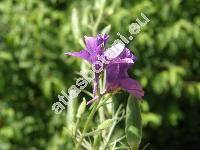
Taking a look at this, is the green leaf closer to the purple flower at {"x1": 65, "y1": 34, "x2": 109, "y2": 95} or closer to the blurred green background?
the purple flower at {"x1": 65, "y1": 34, "x2": 109, "y2": 95}

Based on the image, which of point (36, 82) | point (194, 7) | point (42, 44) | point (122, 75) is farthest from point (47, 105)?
point (122, 75)

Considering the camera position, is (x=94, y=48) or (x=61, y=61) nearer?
(x=94, y=48)

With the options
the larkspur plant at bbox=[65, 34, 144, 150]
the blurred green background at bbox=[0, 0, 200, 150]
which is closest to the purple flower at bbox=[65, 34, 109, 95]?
the larkspur plant at bbox=[65, 34, 144, 150]

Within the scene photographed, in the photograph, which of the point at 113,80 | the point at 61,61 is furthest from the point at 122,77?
the point at 61,61

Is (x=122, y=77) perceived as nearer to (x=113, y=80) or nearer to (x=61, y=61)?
(x=113, y=80)

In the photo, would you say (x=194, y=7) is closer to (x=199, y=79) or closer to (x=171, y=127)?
(x=199, y=79)

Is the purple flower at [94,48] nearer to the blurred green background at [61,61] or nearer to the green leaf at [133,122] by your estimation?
the green leaf at [133,122]

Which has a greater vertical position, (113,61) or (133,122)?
(113,61)
